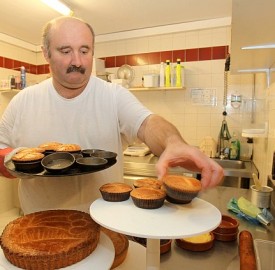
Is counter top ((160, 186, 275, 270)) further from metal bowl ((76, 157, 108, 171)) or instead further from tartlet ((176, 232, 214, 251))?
metal bowl ((76, 157, 108, 171))

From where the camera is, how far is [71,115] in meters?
1.05

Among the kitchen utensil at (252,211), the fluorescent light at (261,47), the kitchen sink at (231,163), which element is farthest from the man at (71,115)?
the kitchen sink at (231,163)

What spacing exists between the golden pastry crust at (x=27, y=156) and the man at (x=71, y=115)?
324mm

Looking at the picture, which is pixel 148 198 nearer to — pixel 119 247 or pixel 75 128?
pixel 119 247

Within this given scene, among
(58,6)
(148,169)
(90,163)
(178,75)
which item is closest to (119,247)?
(90,163)

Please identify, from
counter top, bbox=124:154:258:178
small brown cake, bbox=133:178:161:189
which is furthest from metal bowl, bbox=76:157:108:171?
counter top, bbox=124:154:258:178

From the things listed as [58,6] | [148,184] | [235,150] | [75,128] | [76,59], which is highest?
[58,6]

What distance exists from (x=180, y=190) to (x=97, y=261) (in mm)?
231

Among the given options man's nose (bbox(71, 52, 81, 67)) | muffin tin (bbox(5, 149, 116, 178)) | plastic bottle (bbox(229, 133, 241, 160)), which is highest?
man's nose (bbox(71, 52, 81, 67))

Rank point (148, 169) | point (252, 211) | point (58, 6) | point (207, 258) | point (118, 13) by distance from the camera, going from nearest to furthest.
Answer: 1. point (207, 258)
2. point (252, 211)
3. point (58, 6)
4. point (148, 169)
5. point (118, 13)

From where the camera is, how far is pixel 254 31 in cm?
81

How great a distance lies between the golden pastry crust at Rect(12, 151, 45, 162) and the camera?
2.16ft

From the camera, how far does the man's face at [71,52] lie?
1.01 meters

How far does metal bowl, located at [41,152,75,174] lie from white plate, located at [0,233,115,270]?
20cm
